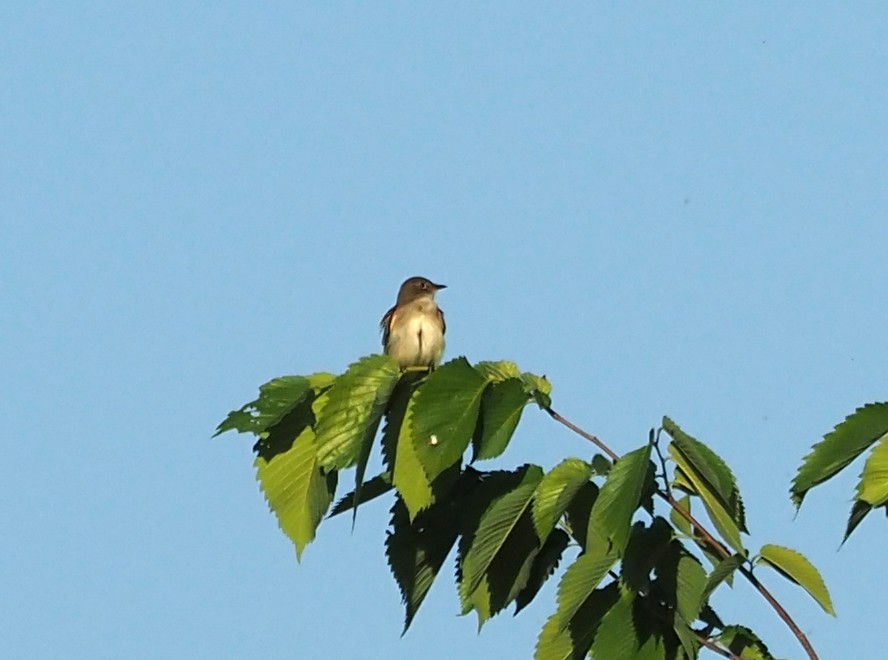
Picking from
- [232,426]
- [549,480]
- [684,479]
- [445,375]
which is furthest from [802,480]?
[232,426]

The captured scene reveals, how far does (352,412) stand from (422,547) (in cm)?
49

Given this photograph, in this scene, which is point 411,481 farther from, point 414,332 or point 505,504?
point 414,332

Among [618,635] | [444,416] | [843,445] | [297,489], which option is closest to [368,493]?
[297,489]

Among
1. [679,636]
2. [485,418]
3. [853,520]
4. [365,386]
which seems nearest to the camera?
[853,520]

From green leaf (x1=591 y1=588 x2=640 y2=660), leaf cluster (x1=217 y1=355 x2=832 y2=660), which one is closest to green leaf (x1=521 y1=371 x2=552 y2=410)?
leaf cluster (x1=217 y1=355 x2=832 y2=660)

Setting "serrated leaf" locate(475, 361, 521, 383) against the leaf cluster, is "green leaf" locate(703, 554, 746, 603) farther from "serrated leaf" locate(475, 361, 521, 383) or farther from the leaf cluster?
"serrated leaf" locate(475, 361, 521, 383)

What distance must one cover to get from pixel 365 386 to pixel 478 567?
69 cm

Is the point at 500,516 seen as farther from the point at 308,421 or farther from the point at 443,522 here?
the point at 308,421

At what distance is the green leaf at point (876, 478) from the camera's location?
13.2ft

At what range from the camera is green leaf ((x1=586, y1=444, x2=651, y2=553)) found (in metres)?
4.12

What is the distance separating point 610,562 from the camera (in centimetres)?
456

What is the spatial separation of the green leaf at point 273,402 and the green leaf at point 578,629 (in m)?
1.09

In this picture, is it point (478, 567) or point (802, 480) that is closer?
point (802, 480)

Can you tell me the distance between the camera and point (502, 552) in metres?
4.96
